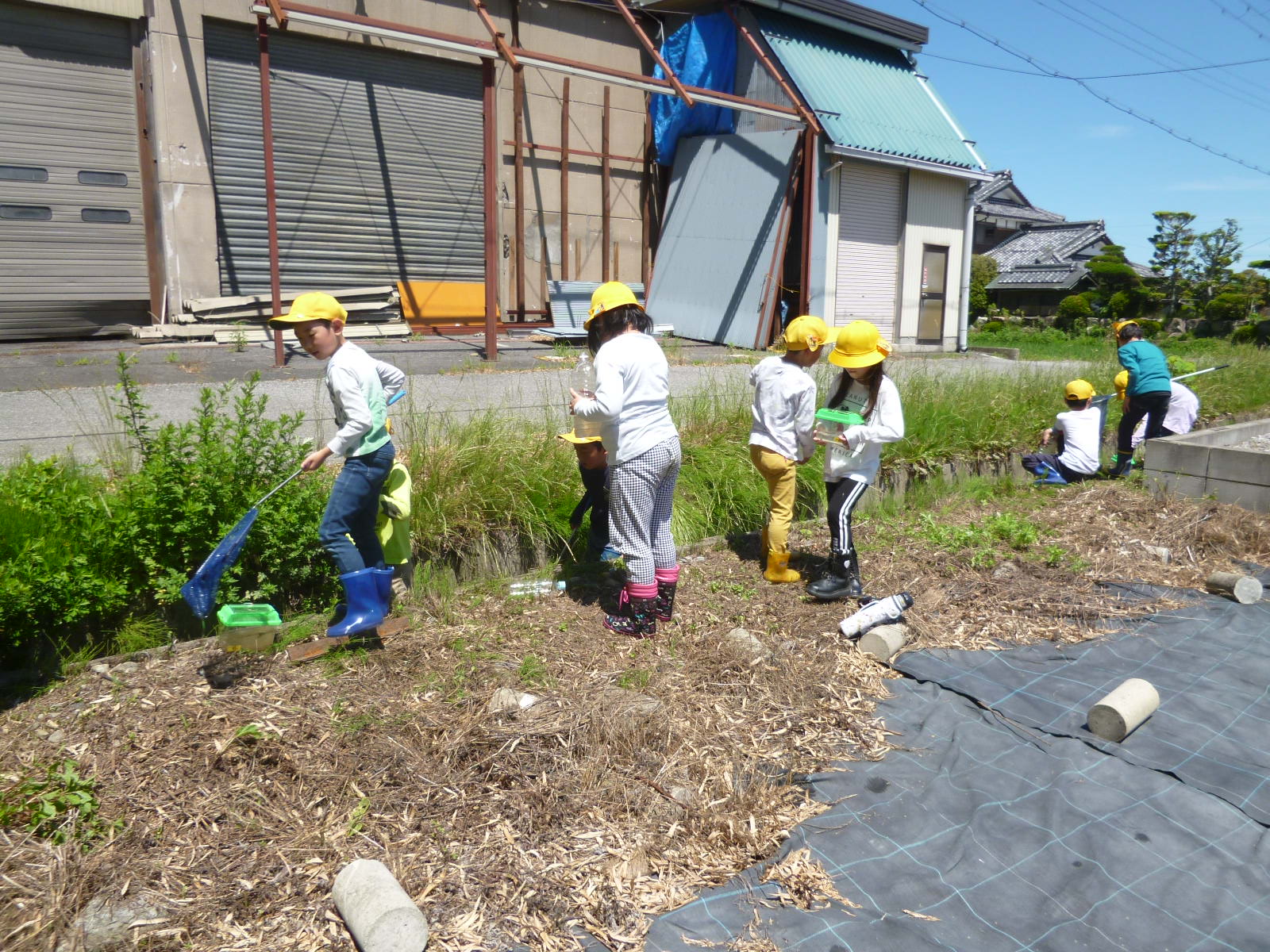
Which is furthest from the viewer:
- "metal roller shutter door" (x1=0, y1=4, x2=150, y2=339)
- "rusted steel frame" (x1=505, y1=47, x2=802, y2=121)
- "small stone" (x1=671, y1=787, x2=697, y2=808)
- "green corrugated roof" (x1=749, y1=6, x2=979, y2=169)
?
"green corrugated roof" (x1=749, y1=6, x2=979, y2=169)

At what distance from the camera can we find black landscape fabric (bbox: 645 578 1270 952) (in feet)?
9.33

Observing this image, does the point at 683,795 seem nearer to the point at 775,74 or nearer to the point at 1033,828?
the point at 1033,828

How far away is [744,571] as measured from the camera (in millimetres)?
5734

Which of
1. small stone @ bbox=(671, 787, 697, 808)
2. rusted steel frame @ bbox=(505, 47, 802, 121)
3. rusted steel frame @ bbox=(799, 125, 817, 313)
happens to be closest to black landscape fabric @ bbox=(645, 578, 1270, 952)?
small stone @ bbox=(671, 787, 697, 808)

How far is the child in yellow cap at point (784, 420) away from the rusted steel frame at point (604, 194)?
10.7 metres

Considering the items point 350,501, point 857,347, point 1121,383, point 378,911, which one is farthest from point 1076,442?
point 378,911

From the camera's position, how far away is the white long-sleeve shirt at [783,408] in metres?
5.23

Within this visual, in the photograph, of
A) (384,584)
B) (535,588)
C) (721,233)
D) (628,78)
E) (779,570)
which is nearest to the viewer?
(384,584)

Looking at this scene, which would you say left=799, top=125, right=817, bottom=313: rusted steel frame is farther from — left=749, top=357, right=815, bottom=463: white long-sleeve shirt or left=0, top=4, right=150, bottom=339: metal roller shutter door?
left=749, top=357, right=815, bottom=463: white long-sleeve shirt

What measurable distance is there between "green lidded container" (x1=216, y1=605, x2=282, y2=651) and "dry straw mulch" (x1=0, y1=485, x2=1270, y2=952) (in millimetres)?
110

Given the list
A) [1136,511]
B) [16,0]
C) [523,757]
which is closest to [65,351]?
[16,0]

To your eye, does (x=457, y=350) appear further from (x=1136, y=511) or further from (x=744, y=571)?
(x=1136, y=511)

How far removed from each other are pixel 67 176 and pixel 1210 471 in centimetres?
1242

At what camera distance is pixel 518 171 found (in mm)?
14578
